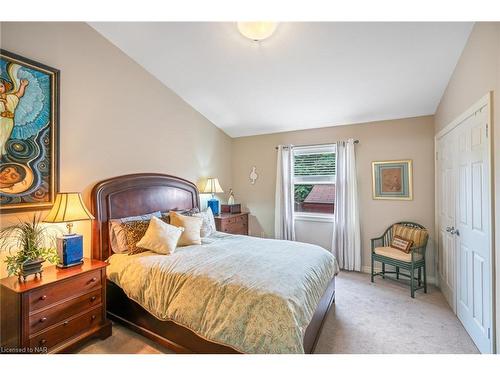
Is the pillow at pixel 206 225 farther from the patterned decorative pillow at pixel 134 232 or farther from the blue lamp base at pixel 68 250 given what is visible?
the blue lamp base at pixel 68 250

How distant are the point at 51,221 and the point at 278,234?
3.19m

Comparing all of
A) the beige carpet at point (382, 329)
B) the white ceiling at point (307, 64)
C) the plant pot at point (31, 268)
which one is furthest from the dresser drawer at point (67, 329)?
the white ceiling at point (307, 64)

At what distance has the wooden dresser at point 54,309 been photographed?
5.22 feet

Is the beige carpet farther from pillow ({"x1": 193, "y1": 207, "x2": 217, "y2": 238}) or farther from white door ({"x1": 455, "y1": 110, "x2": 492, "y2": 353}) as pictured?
pillow ({"x1": 193, "y1": 207, "x2": 217, "y2": 238})

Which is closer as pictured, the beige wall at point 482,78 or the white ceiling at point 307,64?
the beige wall at point 482,78

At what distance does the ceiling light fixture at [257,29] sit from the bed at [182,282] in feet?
6.61

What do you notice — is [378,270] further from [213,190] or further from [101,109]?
[101,109]

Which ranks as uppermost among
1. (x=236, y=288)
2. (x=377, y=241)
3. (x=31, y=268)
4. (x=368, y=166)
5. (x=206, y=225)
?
(x=368, y=166)

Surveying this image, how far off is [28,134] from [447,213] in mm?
4311

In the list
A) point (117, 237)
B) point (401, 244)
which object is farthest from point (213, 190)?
point (401, 244)

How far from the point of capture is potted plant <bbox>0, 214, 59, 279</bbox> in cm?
172

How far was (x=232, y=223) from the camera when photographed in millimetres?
4004

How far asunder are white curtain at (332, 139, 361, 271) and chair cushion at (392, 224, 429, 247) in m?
0.51

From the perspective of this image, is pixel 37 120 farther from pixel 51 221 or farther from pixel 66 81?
pixel 51 221
